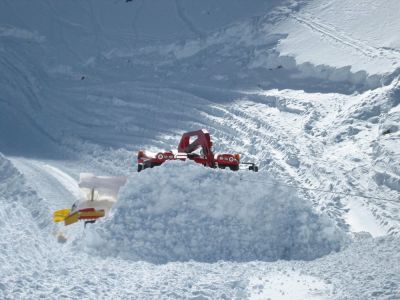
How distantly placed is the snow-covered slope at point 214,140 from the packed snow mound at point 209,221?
0.07 ft

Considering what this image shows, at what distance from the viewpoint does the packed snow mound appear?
28.4ft

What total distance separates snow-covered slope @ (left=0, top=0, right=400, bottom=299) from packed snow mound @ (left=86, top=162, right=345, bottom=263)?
0.02 m

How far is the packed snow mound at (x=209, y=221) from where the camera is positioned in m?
8.66

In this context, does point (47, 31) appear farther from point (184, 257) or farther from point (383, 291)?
point (383, 291)

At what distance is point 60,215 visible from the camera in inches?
408

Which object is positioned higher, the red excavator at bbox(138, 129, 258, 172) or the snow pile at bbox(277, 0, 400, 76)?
the snow pile at bbox(277, 0, 400, 76)

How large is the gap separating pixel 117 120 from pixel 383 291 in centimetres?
1137

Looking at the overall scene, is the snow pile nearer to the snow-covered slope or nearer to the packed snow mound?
the snow-covered slope

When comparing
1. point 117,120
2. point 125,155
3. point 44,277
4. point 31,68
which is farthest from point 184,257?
point 31,68

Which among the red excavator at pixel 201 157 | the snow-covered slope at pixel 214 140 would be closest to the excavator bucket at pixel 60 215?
the snow-covered slope at pixel 214 140

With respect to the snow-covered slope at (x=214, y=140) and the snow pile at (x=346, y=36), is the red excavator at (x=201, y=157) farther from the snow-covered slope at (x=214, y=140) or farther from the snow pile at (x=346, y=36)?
the snow pile at (x=346, y=36)

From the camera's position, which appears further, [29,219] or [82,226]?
[82,226]

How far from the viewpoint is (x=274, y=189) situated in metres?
9.43

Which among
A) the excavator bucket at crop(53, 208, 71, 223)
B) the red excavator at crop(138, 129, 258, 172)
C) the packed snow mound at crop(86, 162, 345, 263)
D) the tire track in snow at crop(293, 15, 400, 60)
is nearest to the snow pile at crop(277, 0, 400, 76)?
the tire track in snow at crop(293, 15, 400, 60)
